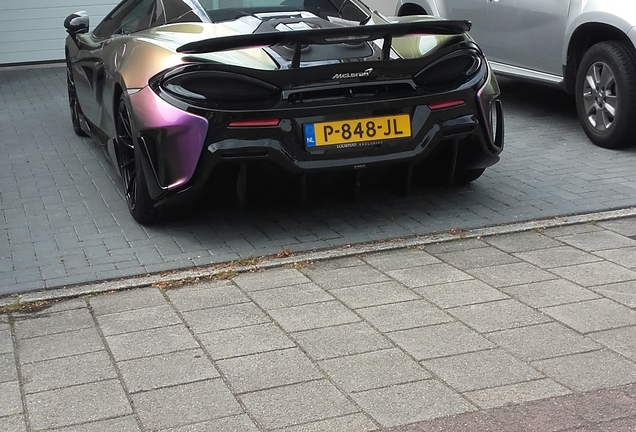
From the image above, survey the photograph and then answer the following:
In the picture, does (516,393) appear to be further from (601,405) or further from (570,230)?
(570,230)

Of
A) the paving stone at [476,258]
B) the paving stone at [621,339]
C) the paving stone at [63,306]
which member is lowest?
the paving stone at [63,306]

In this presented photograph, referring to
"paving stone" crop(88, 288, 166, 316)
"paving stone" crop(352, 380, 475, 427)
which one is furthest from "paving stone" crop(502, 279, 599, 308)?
"paving stone" crop(88, 288, 166, 316)

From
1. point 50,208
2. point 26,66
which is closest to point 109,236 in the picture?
point 50,208

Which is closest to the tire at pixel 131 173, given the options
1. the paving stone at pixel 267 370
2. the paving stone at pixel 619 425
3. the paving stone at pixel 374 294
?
the paving stone at pixel 374 294

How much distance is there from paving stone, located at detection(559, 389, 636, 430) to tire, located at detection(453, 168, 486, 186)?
2.89m

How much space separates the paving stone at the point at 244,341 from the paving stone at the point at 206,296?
0.35 m

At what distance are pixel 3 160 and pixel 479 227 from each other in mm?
4081

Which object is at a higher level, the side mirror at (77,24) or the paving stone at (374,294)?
the side mirror at (77,24)

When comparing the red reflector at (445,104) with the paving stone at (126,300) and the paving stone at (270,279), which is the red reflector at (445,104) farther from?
the paving stone at (126,300)

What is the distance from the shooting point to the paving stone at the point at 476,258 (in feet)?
15.7

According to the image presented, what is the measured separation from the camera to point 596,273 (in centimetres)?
457

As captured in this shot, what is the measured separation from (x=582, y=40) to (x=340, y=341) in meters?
4.52

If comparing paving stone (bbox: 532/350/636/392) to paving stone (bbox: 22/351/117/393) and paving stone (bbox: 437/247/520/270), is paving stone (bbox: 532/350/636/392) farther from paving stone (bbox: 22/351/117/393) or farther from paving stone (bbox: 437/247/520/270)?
paving stone (bbox: 22/351/117/393)

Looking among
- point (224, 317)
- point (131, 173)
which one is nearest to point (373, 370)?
point (224, 317)
